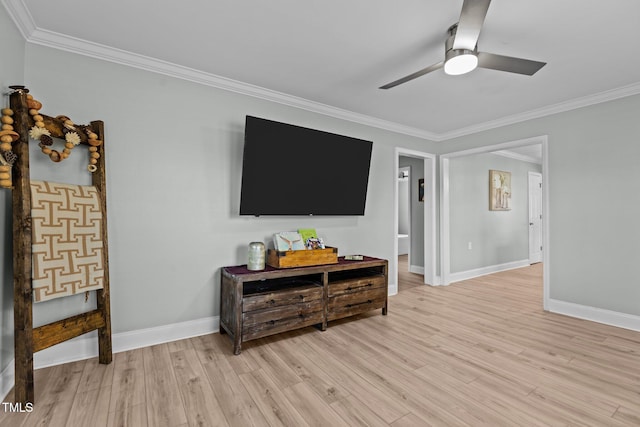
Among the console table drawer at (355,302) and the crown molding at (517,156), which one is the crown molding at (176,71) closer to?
the console table drawer at (355,302)

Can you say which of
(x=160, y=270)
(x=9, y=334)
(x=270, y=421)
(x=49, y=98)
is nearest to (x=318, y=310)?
(x=270, y=421)

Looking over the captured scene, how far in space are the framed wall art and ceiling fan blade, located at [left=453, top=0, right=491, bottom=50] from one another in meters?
4.33

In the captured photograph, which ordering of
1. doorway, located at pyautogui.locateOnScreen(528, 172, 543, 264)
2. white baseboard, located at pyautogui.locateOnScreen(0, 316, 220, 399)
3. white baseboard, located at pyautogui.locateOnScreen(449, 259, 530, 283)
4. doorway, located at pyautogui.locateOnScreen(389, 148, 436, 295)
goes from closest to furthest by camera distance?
white baseboard, located at pyautogui.locateOnScreen(0, 316, 220, 399), doorway, located at pyautogui.locateOnScreen(389, 148, 436, 295), white baseboard, located at pyautogui.locateOnScreen(449, 259, 530, 283), doorway, located at pyautogui.locateOnScreen(528, 172, 543, 264)

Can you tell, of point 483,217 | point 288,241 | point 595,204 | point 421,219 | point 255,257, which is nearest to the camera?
point 255,257

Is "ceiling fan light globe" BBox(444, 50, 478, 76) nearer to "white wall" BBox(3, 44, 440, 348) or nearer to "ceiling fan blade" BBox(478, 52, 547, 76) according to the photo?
"ceiling fan blade" BBox(478, 52, 547, 76)

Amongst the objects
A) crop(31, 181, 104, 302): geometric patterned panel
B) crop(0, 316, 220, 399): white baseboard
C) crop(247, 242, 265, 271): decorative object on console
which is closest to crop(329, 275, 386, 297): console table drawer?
crop(247, 242, 265, 271): decorative object on console

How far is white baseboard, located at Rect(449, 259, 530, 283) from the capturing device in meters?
4.90

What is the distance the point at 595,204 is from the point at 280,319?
3.45 meters

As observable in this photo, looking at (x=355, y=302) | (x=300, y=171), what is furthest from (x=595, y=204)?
(x=300, y=171)

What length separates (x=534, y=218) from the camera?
6.61 metres

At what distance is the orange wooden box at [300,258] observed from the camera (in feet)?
9.14

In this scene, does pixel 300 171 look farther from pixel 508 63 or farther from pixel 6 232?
pixel 6 232

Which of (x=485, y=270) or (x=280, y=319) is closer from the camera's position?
(x=280, y=319)

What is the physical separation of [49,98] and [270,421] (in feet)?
8.60
